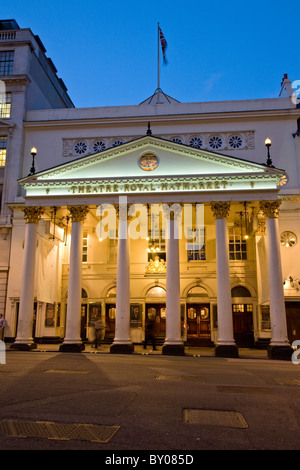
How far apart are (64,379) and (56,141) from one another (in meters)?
20.5

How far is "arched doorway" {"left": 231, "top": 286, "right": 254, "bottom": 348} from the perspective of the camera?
2631 cm

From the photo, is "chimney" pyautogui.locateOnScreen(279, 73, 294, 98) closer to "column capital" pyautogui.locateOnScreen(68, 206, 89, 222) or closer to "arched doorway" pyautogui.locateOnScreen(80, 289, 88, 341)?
"column capital" pyautogui.locateOnScreen(68, 206, 89, 222)

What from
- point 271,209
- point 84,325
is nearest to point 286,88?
point 271,209

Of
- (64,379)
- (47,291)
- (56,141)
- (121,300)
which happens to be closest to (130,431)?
(64,379)

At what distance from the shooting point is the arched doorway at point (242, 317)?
26312 mm

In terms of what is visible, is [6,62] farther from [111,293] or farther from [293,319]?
[293,319]

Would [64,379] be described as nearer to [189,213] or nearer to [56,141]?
[189,213]

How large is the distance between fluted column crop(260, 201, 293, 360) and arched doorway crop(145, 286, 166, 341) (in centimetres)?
942

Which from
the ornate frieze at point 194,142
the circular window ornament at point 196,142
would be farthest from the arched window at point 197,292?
the circular window ornament at point 196,142

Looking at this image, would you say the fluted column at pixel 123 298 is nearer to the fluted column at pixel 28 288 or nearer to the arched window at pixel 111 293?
the fluted column at pixel 28 288

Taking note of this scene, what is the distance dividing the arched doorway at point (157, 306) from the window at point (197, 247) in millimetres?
3082

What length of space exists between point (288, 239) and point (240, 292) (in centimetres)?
516

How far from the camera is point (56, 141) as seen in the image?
93.0 feet
